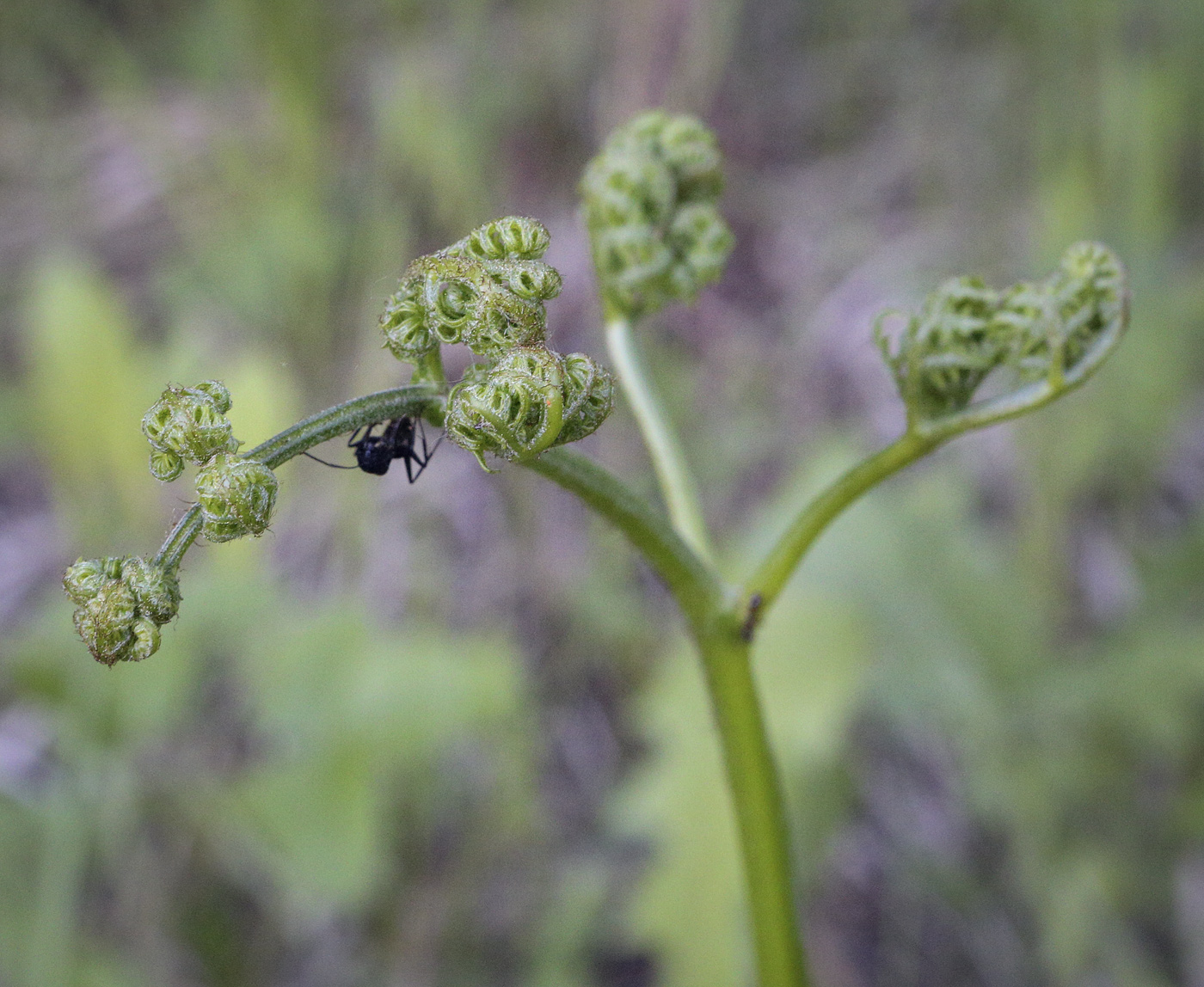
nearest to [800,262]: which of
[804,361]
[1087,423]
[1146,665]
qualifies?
[804,361]

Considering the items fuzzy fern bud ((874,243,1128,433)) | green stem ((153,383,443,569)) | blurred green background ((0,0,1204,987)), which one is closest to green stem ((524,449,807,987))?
green stem ((153,383,443,569))

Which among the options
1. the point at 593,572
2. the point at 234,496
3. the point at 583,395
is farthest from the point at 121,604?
the point at 593,572

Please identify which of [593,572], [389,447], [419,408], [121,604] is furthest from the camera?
[593,572]

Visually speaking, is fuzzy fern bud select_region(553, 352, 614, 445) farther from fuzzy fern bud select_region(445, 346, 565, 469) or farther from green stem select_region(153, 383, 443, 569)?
green stem select_region(153, 383, 443, 569)

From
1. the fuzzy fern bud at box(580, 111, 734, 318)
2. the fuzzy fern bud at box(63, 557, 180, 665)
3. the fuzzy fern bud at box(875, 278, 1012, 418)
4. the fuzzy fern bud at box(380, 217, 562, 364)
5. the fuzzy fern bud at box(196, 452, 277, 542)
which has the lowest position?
the fuzzy fern bud at box(63, 557, 180, 665)

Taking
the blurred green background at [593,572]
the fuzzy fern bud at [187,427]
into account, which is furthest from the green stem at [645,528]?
the blurred green background at [593,572]

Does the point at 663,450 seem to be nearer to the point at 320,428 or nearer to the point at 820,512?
the point at 820,512
